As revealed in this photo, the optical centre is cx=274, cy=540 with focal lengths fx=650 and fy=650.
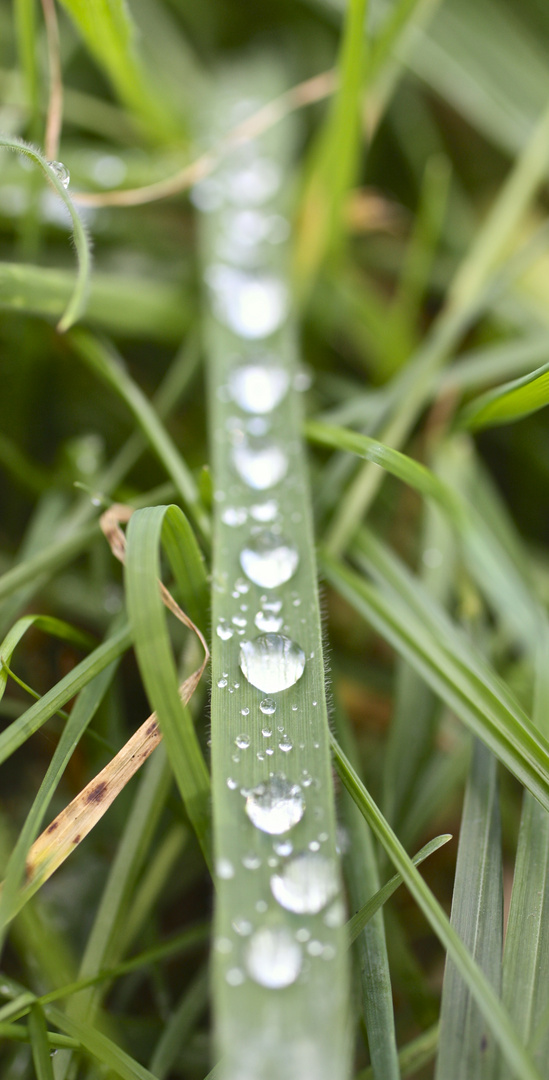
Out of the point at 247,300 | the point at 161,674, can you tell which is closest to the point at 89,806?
the point at 161,674

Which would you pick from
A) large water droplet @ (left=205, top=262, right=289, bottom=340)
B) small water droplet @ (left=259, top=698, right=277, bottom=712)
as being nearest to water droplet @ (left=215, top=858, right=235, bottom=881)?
small water droplet @ (left=259, top=698, right=277, bottom=712)

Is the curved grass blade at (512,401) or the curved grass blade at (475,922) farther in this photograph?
the curved grass blade at (512,401)

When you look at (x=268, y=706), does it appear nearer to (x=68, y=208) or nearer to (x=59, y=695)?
(x=59, y=695)

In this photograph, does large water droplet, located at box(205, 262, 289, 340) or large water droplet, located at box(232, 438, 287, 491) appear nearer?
large water droplet, located at box(232, 438, 287, 491)

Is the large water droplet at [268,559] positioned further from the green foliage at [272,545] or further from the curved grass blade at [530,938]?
the curved grass blade at [530,938]

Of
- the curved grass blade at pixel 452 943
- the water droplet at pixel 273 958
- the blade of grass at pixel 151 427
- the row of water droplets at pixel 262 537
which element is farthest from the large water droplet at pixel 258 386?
the water droplet at pixel 273 958

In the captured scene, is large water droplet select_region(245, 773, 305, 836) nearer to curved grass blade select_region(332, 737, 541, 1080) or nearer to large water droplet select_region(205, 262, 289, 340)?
curved grass blade select_region(332, 737, 541, 1080)

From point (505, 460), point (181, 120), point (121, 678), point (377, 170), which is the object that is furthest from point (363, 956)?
point (377, 170)

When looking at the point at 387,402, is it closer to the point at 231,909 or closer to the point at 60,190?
the point at 60,190

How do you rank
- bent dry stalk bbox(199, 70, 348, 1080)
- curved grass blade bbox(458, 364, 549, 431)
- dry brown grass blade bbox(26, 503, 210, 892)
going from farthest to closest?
curved grass blade bbox(458, 364, 549, 431) → dry brown grass blade bbox(26, 503, 210, 892) → bent dry stalk bbox(199, 70, 348, 1080)
